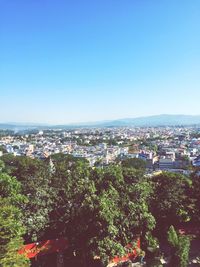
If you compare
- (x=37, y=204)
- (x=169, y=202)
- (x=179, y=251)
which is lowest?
(x=179, y=251)

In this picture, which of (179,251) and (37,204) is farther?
(37,204)

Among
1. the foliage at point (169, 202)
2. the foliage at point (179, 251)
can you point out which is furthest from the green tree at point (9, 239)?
the foliage at point (169, 202)

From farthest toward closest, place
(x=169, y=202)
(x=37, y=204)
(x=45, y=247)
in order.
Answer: (x=169, y=202)
(x=37, y=204)
(x=45, y=247)

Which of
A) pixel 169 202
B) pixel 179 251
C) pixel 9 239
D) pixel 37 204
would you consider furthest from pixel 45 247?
pixel 169 202

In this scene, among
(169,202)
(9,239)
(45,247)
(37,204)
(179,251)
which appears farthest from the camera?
(169,202)

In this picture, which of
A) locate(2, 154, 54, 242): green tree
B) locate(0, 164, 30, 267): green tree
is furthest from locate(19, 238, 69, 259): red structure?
locate(0, 164, 30, 267): green tree

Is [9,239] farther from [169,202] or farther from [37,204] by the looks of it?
[169,202]

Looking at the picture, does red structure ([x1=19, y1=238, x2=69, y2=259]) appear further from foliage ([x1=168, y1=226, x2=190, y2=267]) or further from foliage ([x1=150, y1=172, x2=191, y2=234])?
foliage ([x1=150, y1=172, x2=191, y2=234])

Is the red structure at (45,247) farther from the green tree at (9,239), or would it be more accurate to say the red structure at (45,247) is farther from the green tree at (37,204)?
the green tree at (9,239)
